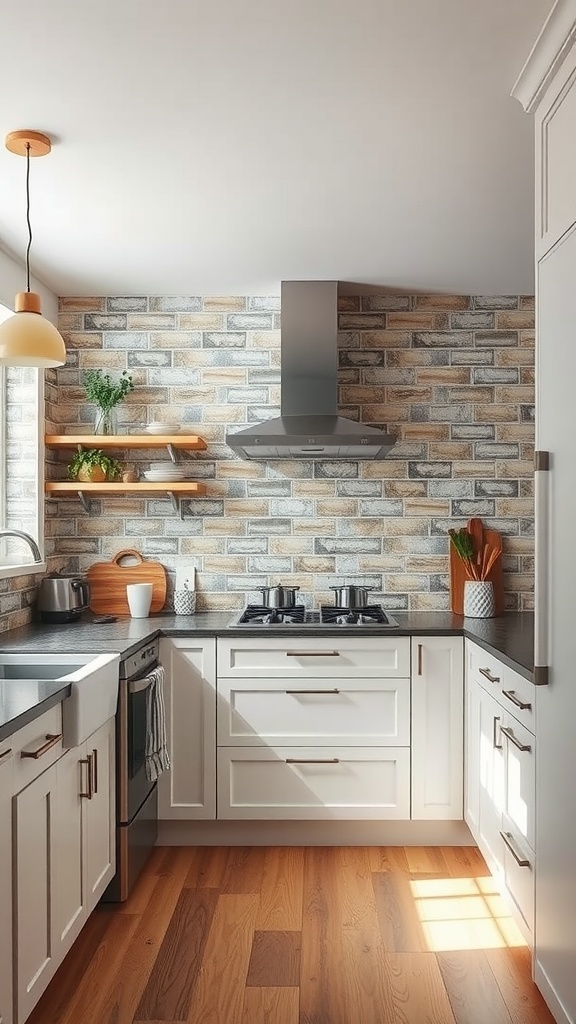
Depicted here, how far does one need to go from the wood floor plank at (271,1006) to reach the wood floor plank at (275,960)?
0.12 feet

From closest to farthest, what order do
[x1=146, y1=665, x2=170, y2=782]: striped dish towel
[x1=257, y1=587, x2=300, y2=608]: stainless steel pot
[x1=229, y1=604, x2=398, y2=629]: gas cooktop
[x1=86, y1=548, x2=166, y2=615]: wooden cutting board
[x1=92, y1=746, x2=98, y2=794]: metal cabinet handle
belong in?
1. [x1=92, y1=746, x2=98, y2=794]: metal cabinet handle
2. [x1=146, y1=665, x2=170, y2=782]: striped dish towel
3. [x1=229, y1=604, x2=398, y2=629]: gas cooktop
4. [x1=257, y1=587, x2=300, y2=608]: stainless steel pot
5. [x1=86, y1=548, x2=166, y2=615]: wooden cutting board

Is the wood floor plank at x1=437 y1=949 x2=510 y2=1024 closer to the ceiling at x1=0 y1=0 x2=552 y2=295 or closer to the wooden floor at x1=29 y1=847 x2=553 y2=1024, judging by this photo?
the wooden floor at x1=29 y1=847 x2=553 y2=1024

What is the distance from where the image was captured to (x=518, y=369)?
4.32 metres

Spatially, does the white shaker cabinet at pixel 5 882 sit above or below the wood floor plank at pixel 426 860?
above

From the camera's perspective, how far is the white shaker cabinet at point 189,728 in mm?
3686

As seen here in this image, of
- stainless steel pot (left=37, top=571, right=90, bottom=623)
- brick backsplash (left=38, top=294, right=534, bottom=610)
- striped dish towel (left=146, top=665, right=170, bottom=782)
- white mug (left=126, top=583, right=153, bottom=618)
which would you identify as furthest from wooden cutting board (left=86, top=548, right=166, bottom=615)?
striped dish towel (left=146, top=665, right=170, bottom=782)

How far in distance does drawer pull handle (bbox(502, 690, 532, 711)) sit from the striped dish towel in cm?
135

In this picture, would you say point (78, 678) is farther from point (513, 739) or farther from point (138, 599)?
point (138, 599)

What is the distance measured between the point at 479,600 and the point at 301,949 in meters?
1.83

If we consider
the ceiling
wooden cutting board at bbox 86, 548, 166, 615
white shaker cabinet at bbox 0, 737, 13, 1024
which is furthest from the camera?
wooden cutting board at bbox 86, 548, 166, 615

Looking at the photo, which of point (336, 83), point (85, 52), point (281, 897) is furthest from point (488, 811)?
point (85, 52)

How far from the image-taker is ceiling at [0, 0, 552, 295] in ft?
6.68

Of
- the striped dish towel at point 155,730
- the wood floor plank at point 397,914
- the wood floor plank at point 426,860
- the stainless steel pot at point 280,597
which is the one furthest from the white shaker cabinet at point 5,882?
the stainless steel pot at point 280,597

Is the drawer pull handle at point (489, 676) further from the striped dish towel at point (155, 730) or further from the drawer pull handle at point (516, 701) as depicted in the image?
the striped dish towel at point (155, 730)
